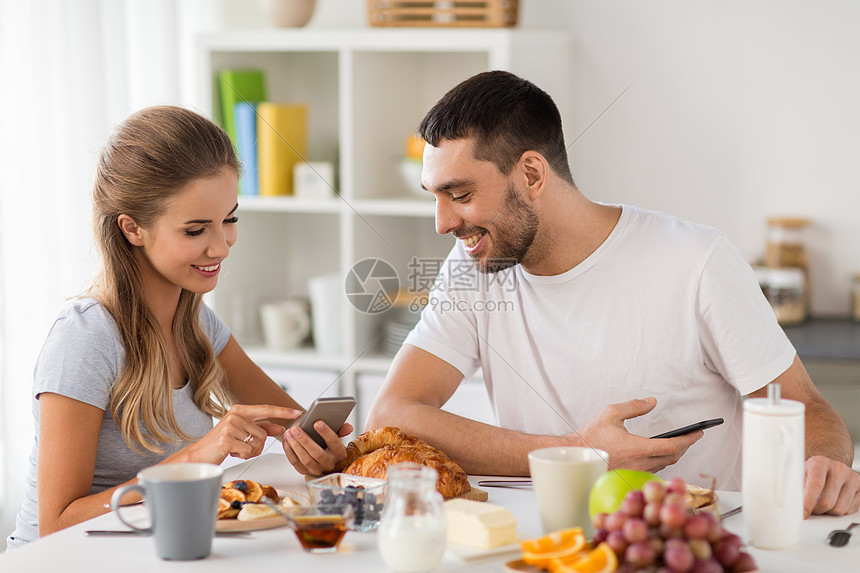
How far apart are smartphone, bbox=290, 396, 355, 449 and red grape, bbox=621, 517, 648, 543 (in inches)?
19.6

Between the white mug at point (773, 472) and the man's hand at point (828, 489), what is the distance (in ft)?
0.36

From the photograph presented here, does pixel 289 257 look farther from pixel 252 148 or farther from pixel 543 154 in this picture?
pixel 543 154

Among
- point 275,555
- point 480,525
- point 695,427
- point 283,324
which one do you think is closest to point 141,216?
point 275,555

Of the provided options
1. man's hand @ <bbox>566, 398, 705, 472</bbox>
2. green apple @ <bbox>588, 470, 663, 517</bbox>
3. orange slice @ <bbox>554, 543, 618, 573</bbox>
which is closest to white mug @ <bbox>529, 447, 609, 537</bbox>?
green apple @ <bbox>588, 470, 663, 517</bbox>

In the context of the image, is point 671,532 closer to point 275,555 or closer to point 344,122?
point 275,555

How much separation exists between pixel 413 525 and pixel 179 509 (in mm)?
242

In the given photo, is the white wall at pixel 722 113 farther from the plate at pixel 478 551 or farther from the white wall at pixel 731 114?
the plate at pixel 478 551

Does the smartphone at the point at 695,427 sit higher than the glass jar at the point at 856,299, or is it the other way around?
the smartphone at the point at 695,427

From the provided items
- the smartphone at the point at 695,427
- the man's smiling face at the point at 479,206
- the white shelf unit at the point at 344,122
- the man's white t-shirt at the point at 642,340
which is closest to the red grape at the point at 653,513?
the smartphone at the point at 695,427

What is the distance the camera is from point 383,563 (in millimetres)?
938

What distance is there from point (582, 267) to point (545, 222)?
10cm

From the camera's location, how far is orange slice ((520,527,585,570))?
2.91ft

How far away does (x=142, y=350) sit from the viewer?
1.38 metres

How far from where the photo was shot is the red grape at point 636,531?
83 cm
